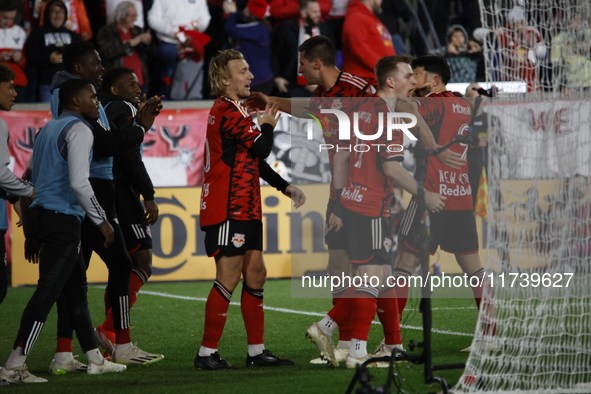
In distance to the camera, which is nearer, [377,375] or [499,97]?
[499,97]

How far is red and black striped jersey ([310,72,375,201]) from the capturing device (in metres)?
5.57

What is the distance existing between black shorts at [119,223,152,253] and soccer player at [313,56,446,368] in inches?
63.4

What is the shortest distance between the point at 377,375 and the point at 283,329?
2106 millimetres

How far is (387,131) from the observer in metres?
5.30

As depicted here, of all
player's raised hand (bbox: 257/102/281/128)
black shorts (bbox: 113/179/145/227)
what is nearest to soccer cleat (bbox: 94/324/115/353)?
black shorts (bbox: 113/179/145/227)

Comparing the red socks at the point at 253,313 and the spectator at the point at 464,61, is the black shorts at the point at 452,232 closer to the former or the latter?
the red socks at the point at 253,313

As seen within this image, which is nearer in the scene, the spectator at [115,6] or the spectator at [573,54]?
the spectator at [573,54]

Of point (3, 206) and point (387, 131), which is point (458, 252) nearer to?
point (387, 131)

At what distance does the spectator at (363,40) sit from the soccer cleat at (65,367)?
725 cm

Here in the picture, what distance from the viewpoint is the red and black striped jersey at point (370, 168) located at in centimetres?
A: 532

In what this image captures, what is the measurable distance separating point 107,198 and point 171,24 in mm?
→ 6713

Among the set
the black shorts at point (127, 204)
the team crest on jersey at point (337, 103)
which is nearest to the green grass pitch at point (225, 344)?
the black shorts at point (127, 204)

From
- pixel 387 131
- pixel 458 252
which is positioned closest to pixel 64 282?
pixel 387 131

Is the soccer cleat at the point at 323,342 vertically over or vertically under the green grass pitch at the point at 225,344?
over
